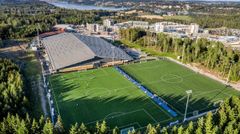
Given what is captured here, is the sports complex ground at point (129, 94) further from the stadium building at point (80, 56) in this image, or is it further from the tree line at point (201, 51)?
the tree line at point (201, 51)

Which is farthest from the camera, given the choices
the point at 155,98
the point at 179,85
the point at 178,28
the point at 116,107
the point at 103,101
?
the point at 178,28

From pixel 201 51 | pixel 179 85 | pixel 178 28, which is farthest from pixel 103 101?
pixel 178 28

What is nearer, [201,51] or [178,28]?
[201,51]

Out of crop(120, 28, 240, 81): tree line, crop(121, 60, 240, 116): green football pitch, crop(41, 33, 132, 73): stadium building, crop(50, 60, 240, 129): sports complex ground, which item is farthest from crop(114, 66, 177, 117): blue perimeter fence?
crop(120, 28, 240, 81): tree line

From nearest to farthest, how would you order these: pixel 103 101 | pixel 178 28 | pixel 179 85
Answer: pixel 103 101, pixel 179 85, pixel 178 28

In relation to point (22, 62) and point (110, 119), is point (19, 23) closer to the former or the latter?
point (22, 62)

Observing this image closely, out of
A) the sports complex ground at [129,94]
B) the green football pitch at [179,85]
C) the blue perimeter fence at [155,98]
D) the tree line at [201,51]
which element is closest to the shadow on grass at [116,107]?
the sports complex ground at [129,94]

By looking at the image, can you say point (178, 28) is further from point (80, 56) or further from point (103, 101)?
point (103, 101)
